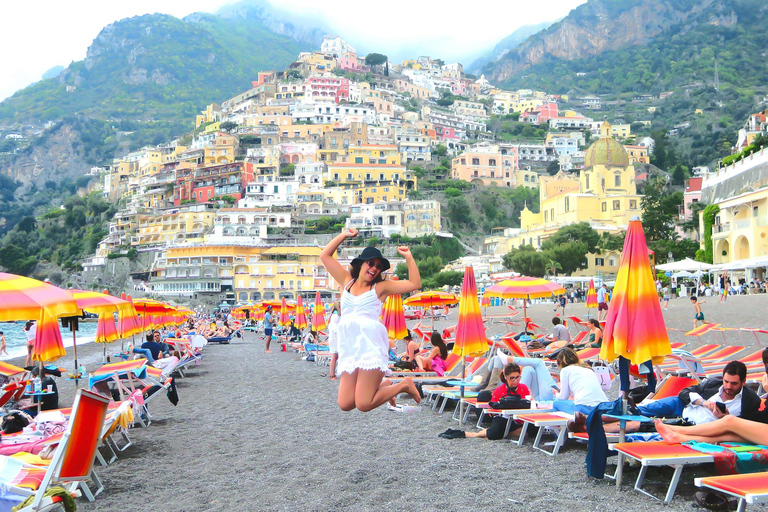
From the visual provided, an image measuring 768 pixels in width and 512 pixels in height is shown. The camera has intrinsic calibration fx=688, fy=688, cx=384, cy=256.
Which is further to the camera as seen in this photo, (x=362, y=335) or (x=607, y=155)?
(x=607, y=155)

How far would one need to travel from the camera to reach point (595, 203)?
59.4m

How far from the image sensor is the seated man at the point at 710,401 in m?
5.03

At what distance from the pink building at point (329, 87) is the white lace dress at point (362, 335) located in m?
Answer: 105

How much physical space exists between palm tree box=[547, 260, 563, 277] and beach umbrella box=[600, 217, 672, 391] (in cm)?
4352

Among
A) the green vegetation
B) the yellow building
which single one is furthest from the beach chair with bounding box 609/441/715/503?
the green vegetation

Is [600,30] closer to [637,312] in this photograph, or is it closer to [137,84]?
[137,84]

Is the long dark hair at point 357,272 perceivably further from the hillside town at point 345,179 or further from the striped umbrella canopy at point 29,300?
the hillside town at point 345,179

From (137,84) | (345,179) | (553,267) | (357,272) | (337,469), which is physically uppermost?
(137,84)

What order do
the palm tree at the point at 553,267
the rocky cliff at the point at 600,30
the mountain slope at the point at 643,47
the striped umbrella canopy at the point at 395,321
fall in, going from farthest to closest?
1. the rocky cliff at the point at 600,30
2. the mountain slope at the point at 643,47
3. the palm tree at the point at 553,267
4. the striped umbrella canopy at the point at 395,321

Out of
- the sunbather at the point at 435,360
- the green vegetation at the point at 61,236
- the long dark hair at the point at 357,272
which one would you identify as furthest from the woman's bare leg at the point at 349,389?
the green vegetation at the point at 61,236

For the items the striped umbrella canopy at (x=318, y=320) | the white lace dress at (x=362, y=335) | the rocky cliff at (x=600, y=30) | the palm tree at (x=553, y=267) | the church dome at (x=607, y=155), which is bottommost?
the striped umbrella canopy at (x=318, y=320)

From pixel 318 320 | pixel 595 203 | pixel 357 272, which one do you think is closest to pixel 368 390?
pixel 357 272

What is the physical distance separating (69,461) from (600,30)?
206495 millimetres

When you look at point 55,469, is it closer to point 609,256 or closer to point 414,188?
point 609,256
